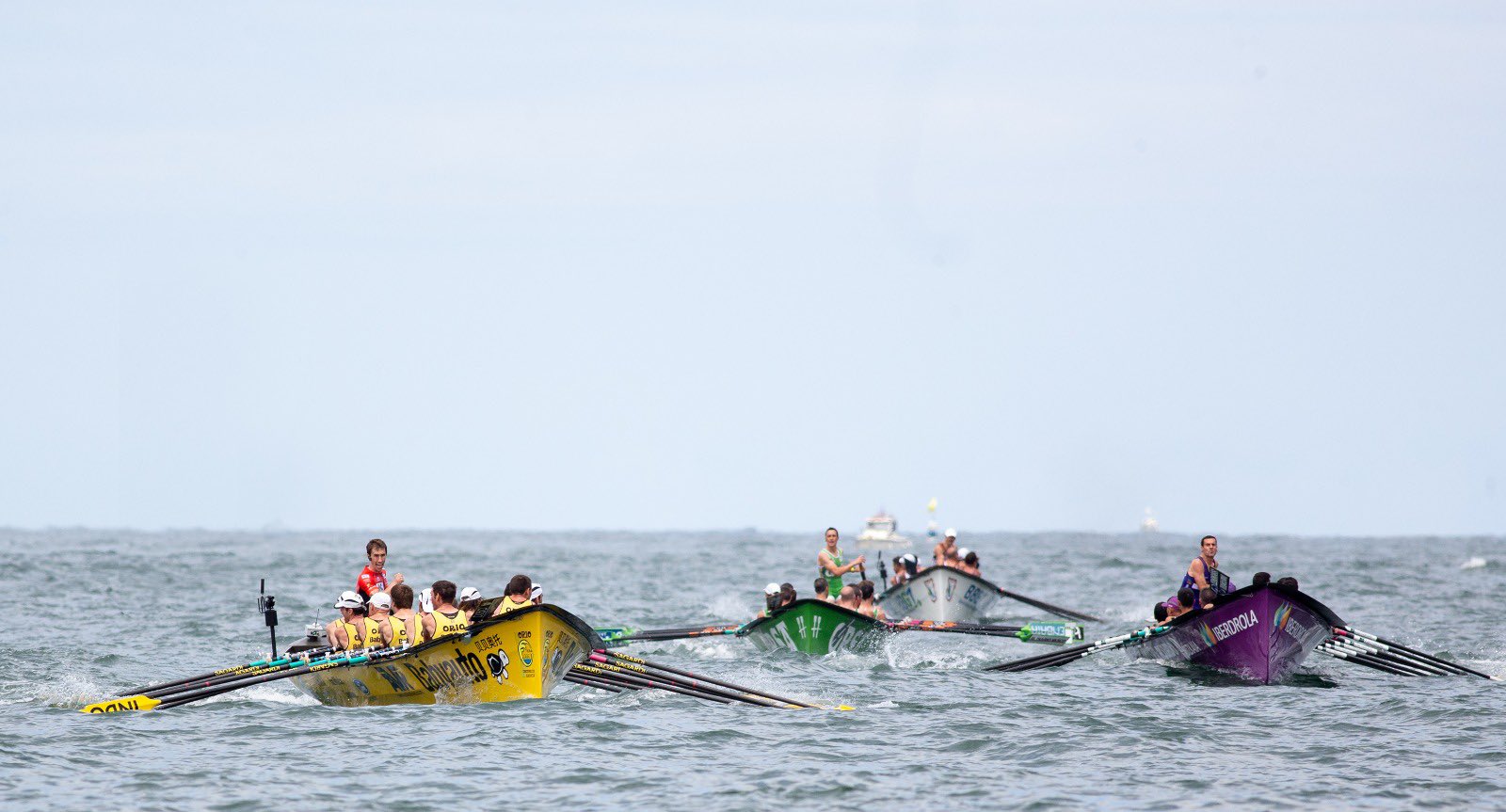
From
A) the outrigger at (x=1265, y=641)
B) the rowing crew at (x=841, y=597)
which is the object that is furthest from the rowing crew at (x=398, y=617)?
the outrigger at (x=1265, y=641)

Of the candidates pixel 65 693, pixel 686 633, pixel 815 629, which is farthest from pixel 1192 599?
pixel 65 693

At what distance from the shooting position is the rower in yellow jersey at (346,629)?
1811 centimetres

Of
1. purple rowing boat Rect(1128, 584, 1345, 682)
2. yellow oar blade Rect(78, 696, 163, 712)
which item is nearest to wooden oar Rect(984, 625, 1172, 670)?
purple rowing boat Rect(1128, 584, 1345, 682)

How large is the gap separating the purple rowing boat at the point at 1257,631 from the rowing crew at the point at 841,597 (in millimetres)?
5456

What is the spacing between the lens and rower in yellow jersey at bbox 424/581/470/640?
17.8m

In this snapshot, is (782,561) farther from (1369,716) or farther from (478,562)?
(1369,716)

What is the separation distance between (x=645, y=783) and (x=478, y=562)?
→ 58537 mm

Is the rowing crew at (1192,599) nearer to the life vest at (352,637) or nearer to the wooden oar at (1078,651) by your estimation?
the wooden oar at (1078,651)

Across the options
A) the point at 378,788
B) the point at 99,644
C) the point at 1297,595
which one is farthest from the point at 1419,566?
the point at 378,788

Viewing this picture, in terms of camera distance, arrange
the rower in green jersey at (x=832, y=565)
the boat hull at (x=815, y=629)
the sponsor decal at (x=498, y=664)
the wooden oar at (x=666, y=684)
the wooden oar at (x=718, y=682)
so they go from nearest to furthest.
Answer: the sponsor decal at (x=498, y=664), the wooden oar at (x=666, y=684), the wooden oar at (x=718, y=682), the boat hull at (x=815, y=629), the rower in green jersey at (x=832, y=565)

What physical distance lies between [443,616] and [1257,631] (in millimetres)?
9975

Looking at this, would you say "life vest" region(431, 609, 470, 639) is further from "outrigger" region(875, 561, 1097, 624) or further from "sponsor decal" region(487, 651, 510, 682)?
"outrigger" region(875, 561, 1097, 624)

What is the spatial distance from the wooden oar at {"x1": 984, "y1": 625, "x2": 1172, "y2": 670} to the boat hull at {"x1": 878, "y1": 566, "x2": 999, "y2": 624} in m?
8.15

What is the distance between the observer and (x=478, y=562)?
72250 mm
